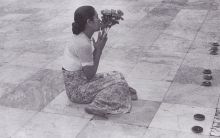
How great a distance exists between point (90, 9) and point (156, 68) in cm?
233

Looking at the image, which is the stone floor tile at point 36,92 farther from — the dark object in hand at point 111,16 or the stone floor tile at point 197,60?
the stone floor tile at point 197,60

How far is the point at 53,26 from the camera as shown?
1041 centimetres

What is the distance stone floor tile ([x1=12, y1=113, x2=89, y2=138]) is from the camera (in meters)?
5.48

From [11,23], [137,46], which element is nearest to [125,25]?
[137,46]

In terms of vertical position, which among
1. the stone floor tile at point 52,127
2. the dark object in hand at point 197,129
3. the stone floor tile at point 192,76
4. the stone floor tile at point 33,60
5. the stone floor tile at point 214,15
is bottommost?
the stone floor tile at point 214,15

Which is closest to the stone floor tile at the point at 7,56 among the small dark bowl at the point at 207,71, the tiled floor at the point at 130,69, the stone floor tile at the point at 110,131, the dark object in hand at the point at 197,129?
the tiled floor at the point at 130,69

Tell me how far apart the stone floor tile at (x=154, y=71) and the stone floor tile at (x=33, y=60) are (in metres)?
1.91

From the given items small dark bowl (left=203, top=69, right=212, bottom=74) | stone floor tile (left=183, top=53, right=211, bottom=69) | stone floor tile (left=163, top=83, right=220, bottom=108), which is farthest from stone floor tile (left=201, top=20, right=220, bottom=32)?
stone floor tile (left=163, top=83, right=220, bottom=108)

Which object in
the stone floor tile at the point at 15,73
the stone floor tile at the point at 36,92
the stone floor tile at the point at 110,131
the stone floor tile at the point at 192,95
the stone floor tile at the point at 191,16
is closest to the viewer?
the stone floor tile at the point at 110,131

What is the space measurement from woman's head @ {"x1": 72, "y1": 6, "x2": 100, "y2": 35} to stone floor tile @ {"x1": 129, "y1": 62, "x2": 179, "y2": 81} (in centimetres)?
177

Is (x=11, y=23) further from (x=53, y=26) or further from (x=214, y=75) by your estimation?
(x=214, y=75)

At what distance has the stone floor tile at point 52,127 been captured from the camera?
5477 mm

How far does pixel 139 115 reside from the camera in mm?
5852

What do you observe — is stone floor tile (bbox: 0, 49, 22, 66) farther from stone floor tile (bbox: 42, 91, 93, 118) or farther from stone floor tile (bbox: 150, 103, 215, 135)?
stone floor tile (bbox: 150, 103, 215, 135)
